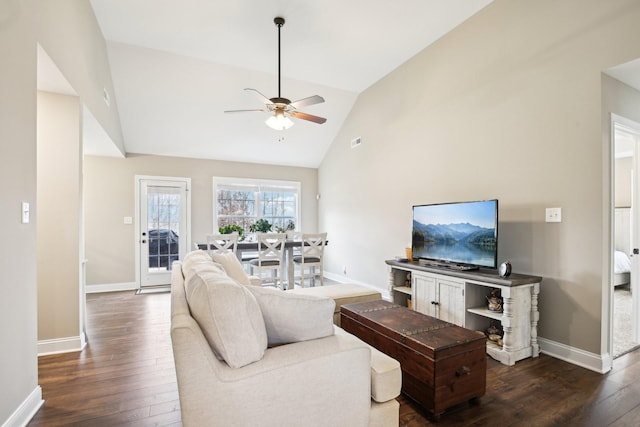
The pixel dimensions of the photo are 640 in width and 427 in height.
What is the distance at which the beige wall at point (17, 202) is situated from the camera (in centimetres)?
173

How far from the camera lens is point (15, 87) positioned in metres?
1.83

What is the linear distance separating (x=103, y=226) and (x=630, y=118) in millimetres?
7249

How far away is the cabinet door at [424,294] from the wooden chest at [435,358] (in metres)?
1.06

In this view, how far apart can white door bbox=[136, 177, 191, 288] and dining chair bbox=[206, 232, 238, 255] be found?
5.54 ft

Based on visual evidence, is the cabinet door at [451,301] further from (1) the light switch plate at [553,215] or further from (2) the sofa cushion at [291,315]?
(2) the sofa cushion at [291,315]

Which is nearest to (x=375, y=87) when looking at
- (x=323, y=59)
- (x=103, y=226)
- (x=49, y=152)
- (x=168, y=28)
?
(x=323, y=59)

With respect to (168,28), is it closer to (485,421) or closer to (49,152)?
(49,152)

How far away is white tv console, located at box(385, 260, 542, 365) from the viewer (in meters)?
2.69

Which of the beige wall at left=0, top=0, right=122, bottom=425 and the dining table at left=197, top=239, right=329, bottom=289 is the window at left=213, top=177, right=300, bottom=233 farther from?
the beige wall at left=0, top=0, right=122, bottom=425

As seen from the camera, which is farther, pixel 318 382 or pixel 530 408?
pixel 530 408

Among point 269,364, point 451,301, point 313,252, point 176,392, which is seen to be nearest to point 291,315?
point 269,364

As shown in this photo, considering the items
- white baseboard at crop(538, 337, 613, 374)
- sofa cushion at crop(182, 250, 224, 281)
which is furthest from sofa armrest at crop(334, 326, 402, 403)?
white baseboard at crop(538, 337, 613, 374)

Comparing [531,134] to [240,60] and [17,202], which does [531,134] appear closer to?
[240,60]

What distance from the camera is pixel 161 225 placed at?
236 inches
